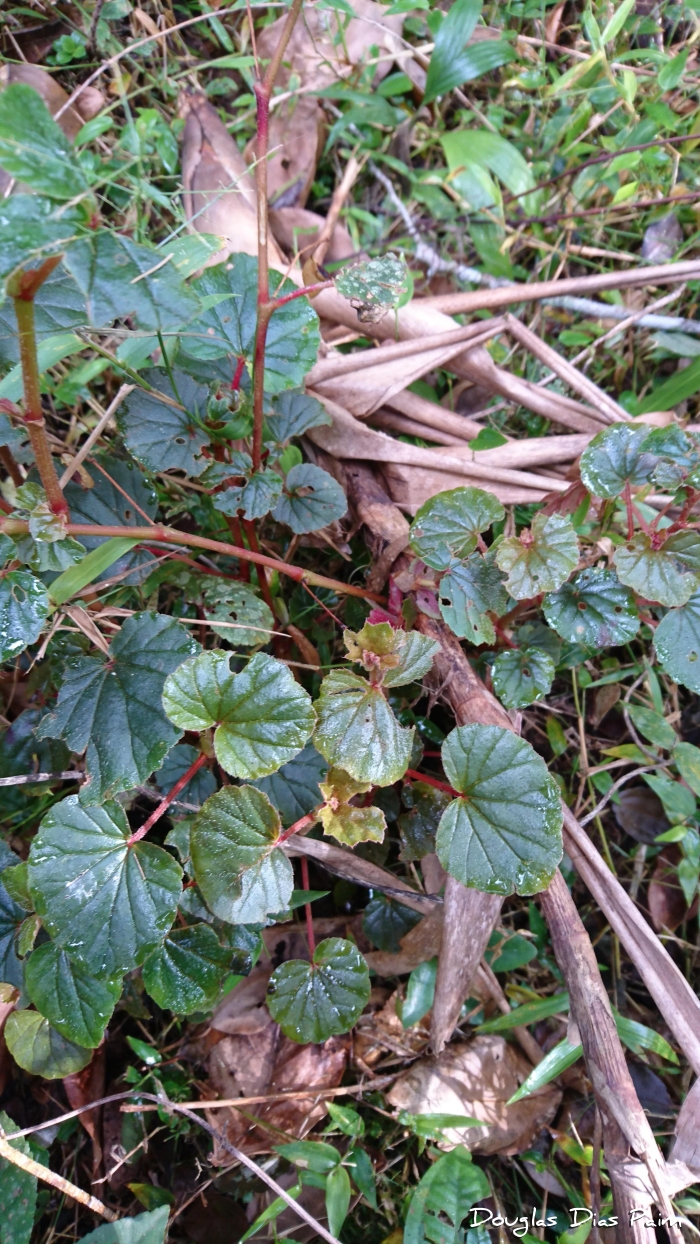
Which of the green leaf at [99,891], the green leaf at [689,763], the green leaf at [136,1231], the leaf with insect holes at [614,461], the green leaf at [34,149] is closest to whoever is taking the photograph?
the green leaf at [34,149]

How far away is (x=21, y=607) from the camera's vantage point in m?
0.86

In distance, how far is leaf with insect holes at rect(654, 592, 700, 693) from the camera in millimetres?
1021

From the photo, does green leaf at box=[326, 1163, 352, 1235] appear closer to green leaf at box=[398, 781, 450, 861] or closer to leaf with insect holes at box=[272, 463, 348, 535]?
green leaf at box=[398, 781, 450, 861]

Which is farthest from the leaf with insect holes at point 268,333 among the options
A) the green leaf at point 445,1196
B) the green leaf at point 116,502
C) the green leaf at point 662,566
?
the green leaf at point 445,1196

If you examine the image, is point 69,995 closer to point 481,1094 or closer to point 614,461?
point 481,1094

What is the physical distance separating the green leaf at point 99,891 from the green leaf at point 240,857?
0.04 metres

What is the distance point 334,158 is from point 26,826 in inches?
66.5

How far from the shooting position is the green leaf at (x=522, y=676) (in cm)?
109

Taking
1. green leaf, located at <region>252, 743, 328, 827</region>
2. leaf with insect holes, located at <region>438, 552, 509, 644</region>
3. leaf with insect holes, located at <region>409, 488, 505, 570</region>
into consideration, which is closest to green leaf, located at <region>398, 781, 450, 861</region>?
green leaf, located at <region>252, 743, 328, 827</region>

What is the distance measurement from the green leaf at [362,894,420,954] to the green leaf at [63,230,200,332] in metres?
0.97

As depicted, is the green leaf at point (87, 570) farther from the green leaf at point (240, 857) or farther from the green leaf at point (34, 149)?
the green leaf at point (34, 149)

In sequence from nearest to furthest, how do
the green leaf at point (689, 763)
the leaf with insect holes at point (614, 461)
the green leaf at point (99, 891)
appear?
the green leaf at point (99, 891) < the leaf with insect holes at point (614, 461) < the green leaf at point (689, 763)

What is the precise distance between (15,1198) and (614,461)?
1406 millimetres

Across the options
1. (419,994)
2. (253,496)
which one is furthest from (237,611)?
(419,994)
